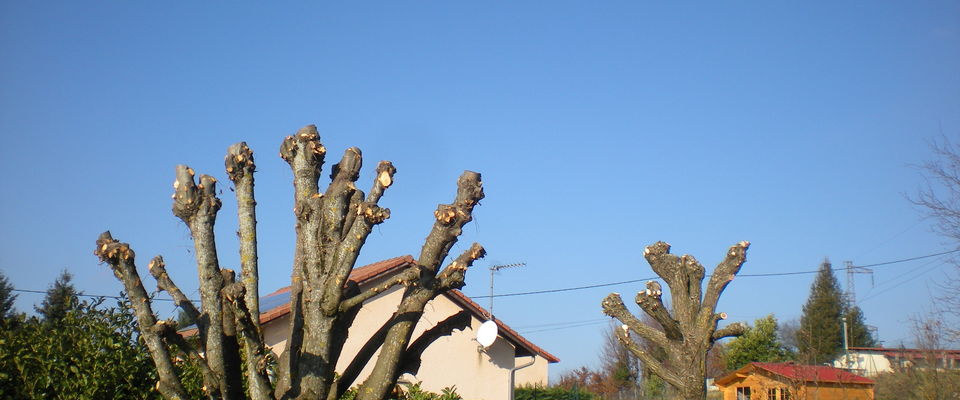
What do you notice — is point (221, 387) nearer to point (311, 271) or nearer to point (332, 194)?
point (311, 271)

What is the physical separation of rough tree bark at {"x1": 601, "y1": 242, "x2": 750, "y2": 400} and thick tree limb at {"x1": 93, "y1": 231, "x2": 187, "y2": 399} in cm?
765

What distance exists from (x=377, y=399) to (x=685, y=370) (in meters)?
6.22

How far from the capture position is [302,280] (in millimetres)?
6867

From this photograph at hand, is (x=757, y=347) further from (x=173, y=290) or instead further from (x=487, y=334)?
(x=173, y=290)

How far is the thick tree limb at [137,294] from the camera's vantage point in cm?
581

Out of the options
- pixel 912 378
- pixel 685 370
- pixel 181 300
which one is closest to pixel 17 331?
pixel 181 300

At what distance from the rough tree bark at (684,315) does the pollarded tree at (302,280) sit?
5765 mm

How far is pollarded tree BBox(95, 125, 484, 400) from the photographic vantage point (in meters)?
5.94

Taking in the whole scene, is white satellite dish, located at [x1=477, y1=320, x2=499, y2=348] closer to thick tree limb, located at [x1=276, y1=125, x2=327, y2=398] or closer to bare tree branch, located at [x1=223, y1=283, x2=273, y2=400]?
thick tree limb, located at [x1=276, y1=125, x2=327, y2=398]

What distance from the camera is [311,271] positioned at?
6.65 m

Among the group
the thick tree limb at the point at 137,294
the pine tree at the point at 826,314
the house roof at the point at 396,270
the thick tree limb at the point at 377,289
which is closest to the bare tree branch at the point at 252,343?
the thick tree limb at the point at 137,294

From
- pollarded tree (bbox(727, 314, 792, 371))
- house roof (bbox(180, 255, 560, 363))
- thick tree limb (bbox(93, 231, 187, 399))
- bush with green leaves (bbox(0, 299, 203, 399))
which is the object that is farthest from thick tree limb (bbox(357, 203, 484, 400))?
pollarded tree (bbox(727, 314, 792, 371))

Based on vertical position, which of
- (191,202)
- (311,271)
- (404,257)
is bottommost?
(311,271)

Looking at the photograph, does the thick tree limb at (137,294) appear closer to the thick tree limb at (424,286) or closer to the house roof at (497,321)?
the thick tree limb at (424,286)
